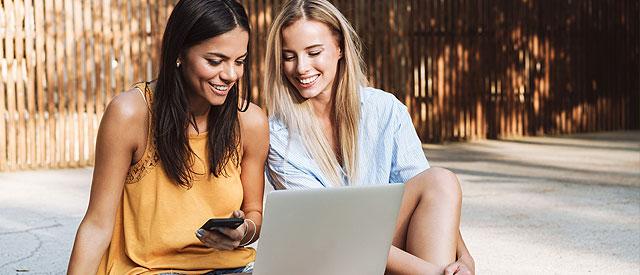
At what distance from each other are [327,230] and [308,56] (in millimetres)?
1166

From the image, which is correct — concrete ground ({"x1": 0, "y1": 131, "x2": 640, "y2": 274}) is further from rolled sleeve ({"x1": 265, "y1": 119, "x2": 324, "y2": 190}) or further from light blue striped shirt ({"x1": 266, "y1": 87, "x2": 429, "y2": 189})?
rolled sleeve ({"x1": 265, "y1": 119, "x2": 324, "y2": 190})

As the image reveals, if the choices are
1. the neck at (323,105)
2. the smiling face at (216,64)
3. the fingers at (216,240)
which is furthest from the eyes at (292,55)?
the fingers at (216,240)

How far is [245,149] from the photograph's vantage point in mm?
3557

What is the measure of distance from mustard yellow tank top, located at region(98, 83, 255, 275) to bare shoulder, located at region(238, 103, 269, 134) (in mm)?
202

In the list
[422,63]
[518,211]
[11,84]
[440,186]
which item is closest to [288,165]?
[440,186]

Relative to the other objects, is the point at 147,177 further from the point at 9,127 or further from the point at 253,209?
the point at 9,127

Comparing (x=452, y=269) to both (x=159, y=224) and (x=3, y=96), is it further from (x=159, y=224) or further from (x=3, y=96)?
(x=3, y=96)

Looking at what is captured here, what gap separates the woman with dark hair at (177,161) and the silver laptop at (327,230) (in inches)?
8.3

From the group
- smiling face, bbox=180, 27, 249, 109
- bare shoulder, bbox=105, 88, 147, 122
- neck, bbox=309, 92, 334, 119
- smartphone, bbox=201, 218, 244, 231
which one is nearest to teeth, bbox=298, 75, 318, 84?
neck, bbox=309, 92, 334, 119

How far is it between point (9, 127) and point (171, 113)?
7.31 meters

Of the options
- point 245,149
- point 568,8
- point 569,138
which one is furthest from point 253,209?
point 568,8

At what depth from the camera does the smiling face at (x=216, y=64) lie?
10.8ft

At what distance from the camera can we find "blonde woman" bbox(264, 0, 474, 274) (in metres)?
4.05

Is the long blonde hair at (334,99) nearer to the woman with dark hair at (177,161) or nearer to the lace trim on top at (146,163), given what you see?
the woman with dark hair at (177,161)
